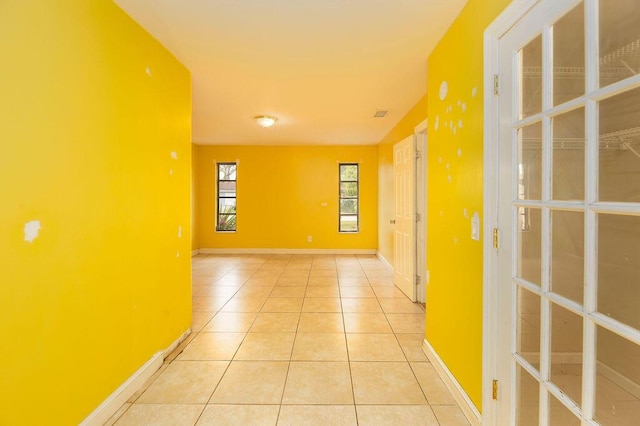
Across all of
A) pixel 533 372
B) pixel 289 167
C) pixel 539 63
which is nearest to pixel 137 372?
pixel 533 372

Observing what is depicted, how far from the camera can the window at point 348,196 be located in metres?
7.55

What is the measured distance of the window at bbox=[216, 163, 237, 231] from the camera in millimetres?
7480

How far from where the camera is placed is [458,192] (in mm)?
2066

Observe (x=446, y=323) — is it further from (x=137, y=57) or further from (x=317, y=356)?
(x=137, y=57)

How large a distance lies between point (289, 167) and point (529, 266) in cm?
638

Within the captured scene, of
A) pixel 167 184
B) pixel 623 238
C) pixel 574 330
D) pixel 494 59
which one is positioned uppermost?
pixel 494 59

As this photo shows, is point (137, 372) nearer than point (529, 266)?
No

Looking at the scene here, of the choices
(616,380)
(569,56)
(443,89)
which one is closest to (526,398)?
(616,380)

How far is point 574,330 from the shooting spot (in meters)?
1.10

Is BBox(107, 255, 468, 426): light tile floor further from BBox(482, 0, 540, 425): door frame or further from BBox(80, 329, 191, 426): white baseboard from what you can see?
BBox(482, 0, 540, 425): door frame

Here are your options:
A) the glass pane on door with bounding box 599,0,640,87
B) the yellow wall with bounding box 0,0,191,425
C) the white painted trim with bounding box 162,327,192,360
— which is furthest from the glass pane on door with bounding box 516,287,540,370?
the white painted trim with bounding box 162,327,192,360

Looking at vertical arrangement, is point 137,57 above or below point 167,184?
above

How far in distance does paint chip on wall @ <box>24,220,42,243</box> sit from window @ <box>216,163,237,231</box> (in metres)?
6.12

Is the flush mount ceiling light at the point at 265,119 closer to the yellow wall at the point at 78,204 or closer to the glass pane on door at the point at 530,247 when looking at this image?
the yellow wall at the point at 78,204
